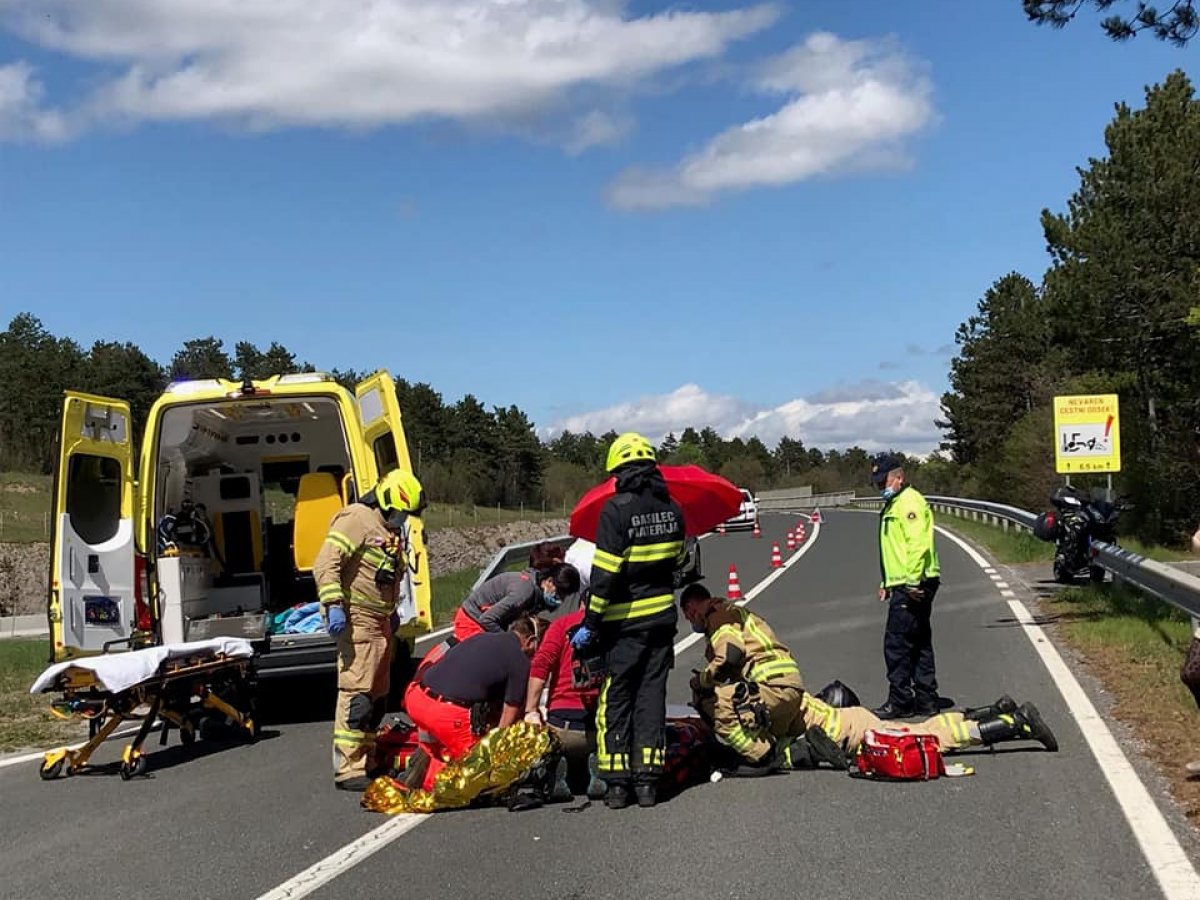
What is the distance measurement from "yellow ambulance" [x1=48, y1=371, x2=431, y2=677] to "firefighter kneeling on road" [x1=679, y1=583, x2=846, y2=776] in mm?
2922

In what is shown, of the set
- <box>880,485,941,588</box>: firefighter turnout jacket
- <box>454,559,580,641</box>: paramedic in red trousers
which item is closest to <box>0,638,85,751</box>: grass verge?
<box>454,559,580,641</box>: paramedic in red trousers

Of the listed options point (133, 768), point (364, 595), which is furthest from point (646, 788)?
point (133, 768)

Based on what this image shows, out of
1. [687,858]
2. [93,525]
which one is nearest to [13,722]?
[93,525]

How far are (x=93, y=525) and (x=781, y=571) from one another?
49.2ft

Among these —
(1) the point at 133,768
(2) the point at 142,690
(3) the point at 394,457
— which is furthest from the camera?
(3) the point at 394,457

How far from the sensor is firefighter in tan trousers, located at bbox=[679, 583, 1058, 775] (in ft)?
23.0

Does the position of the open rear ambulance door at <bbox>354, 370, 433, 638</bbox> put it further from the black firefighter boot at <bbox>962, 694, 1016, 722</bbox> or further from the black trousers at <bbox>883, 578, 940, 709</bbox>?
the black firefighter boot at <bbox>962, 694, 1016, 722</bbox>

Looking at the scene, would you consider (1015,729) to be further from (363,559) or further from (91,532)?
(91,532)

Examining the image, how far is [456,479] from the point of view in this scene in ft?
223

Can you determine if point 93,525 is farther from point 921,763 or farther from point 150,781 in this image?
point 921,763

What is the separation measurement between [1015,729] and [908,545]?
1.98 meters

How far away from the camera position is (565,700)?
7.08 m

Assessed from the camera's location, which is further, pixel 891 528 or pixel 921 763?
pixel 891 528

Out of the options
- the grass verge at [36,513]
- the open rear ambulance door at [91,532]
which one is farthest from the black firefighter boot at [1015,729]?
the grass verge at [36,513]
